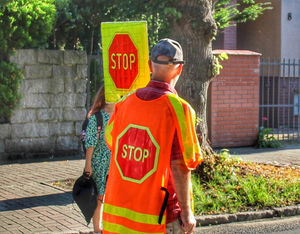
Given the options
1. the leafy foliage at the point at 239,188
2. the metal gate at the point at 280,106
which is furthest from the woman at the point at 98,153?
the metal gate at the point at 280,106

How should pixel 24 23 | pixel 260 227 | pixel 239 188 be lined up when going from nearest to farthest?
pixel 260 227, pixel 239 188, pixel 24 23

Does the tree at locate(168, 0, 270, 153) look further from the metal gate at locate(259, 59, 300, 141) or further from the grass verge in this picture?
the metal gate at locate(259, 59, 300, 141)

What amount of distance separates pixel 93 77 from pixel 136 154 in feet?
26.9

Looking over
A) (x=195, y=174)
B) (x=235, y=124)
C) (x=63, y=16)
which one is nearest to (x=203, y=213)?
(x=195, y=174)

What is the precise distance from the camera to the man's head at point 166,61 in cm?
287

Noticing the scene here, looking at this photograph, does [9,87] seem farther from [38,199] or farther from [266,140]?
[266,140]

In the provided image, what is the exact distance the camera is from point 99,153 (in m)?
4.90

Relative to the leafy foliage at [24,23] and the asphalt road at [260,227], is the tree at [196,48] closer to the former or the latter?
the asphalt road at [260,227]

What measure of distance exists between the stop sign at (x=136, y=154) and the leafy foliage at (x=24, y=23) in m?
6.88

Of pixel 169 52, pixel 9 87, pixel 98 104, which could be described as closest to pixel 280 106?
pixel 9 87

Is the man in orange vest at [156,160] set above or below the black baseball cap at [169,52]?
below

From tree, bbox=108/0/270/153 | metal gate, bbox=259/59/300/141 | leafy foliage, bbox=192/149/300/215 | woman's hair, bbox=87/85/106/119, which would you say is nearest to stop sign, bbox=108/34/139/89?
woman's hair, bbox=87/85/106/119

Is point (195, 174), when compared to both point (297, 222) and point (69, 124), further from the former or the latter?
point (69, 124)

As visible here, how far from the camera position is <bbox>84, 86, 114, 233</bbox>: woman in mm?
4812
